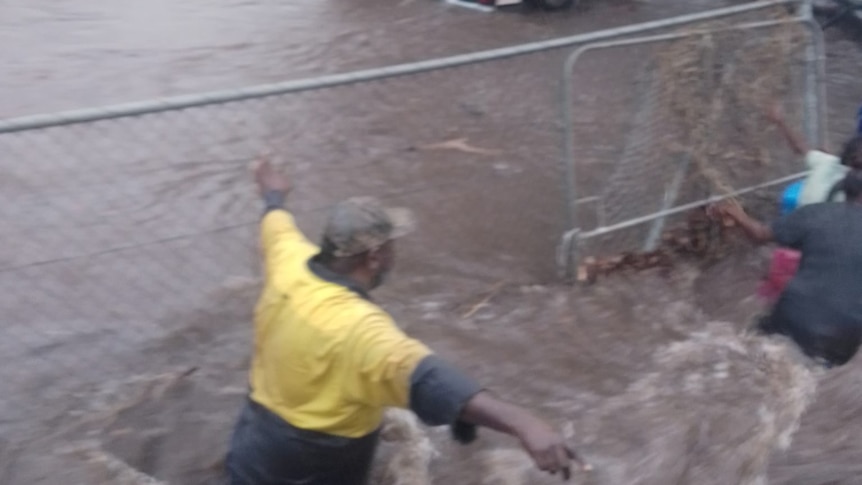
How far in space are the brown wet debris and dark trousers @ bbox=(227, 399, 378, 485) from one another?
10.5 feet

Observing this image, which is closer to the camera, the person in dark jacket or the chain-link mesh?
the person in dark jacket

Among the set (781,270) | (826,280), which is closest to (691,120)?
(781,270)

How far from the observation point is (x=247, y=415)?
12.6 feet

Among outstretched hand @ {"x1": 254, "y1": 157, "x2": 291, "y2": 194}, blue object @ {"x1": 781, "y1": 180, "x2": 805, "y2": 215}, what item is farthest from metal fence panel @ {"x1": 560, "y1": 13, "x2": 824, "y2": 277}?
outstretched hand @ {"x1": 254, "y1": 157, "x2": 291, "y2": 194}

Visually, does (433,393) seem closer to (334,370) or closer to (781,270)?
(334,370)

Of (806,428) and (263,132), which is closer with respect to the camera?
(806,428)

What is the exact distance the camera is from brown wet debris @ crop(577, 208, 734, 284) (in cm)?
666

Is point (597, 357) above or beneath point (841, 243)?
beneath

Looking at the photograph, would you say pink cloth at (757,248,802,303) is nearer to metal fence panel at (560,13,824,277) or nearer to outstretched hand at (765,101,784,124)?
metal fence panel at (560,13,824,277)

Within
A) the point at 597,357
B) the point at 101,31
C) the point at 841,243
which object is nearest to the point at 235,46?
the point at 101,31

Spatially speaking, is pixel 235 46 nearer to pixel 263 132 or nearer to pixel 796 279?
pixel 263 132

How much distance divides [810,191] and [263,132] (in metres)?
3.55

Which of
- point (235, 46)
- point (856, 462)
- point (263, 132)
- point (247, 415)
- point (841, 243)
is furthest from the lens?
point (235, 46)

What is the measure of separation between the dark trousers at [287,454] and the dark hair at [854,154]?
298 centimetres
